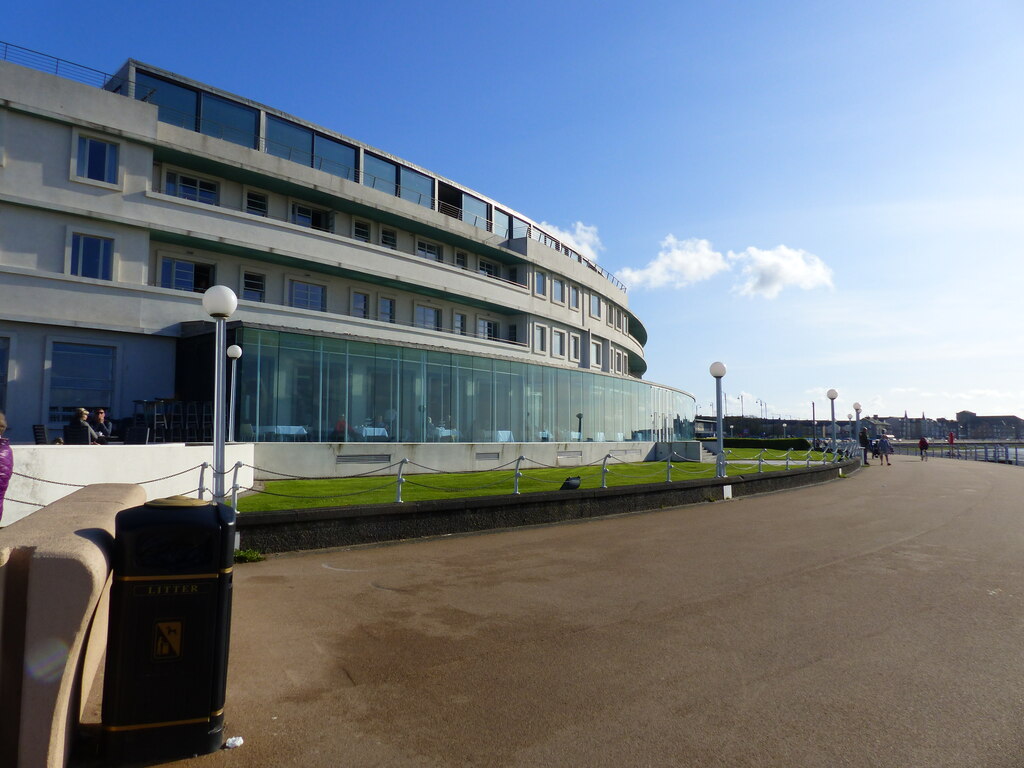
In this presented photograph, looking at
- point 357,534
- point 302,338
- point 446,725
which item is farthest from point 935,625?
point 302,338

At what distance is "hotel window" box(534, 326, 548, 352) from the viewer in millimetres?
41781

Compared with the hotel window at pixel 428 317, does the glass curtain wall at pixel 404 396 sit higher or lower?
lower

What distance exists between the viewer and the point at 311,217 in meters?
32.1

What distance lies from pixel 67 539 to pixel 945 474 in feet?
108

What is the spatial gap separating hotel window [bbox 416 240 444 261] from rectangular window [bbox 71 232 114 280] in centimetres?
1570

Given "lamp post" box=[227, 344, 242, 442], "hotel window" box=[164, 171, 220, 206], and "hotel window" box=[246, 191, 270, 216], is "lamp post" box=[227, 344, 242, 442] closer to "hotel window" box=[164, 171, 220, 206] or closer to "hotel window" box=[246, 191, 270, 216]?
"hotel window" box=[164, 171, 220, 206]

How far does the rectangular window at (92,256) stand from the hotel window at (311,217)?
858 centimetres

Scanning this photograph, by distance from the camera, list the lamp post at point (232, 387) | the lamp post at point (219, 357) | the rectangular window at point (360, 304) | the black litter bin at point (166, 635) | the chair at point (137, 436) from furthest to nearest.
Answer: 1. the rectangular window at point (360, 304)
2. the lamp post at point (232, 387)
3. the chair at point (137, 436)
4. the lamp post at point (219, 357)
5. the black litter bin at point (166, 635)

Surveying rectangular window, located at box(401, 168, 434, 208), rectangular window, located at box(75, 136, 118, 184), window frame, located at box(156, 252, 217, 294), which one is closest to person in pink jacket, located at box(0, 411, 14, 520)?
window frame, located at box(156, 252, 217, 294)

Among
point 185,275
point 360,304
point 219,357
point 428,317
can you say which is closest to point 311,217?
point 360,304

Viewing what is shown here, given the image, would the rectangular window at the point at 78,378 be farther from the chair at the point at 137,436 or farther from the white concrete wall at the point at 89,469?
the white concrete wall at the point at 89,469

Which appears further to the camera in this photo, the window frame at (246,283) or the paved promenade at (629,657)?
the window frame at (246,283)

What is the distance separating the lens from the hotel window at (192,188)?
2706 cm

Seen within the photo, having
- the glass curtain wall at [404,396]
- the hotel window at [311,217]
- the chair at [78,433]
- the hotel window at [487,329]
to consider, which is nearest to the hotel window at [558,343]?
the hotel window at [487,329]
